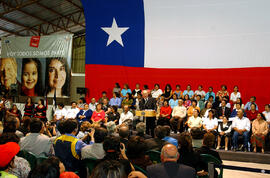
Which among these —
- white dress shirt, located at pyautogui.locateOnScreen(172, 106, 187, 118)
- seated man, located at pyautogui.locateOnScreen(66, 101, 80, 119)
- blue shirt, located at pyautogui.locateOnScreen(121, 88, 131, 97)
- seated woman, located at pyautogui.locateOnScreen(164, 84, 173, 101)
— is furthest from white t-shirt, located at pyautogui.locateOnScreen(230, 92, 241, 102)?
seated man, located at pyautogui.locateOnScreen(66, 101, 80, 119)

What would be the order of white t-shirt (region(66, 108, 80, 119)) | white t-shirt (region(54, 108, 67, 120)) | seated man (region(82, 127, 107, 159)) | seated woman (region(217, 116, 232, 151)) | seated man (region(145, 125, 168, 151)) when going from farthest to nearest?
white t-shirt (region(54, 108, 67, 120))
white t-shirt (region(66, 108, 80, 119))
seated woman (region(217, 116, 232, 151))
seated man (region(145, 125, 168, 151))
seated man (region(82, 127, 107, 159))

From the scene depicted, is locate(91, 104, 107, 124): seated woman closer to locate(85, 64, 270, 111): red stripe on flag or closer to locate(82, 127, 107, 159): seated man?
locate(85, 64, 270, 111): red stripe on flag

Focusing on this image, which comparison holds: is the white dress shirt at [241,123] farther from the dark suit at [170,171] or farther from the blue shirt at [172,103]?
the dark suit at [170,171]

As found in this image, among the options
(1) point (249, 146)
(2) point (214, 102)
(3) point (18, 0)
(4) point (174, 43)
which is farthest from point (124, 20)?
(3) point (18, 0)

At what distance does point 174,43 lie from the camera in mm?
8141

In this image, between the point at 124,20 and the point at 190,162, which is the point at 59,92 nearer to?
the point at 124,20

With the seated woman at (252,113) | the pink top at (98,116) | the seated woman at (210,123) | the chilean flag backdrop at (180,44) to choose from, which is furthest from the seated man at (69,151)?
the chilean flag backdrop at (180,44)

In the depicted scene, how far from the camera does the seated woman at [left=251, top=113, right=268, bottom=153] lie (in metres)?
5.59

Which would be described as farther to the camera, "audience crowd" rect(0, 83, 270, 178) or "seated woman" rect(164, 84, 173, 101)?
"seated woman" rect(164, 84, 173, 101)

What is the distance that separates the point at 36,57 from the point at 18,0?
3381 millimetres

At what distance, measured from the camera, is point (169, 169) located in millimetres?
1720

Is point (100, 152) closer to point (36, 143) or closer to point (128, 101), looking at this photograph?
point (36, 143)

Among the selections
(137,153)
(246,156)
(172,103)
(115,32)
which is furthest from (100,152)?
(115,32)

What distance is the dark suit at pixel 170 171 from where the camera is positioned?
1.71 m
